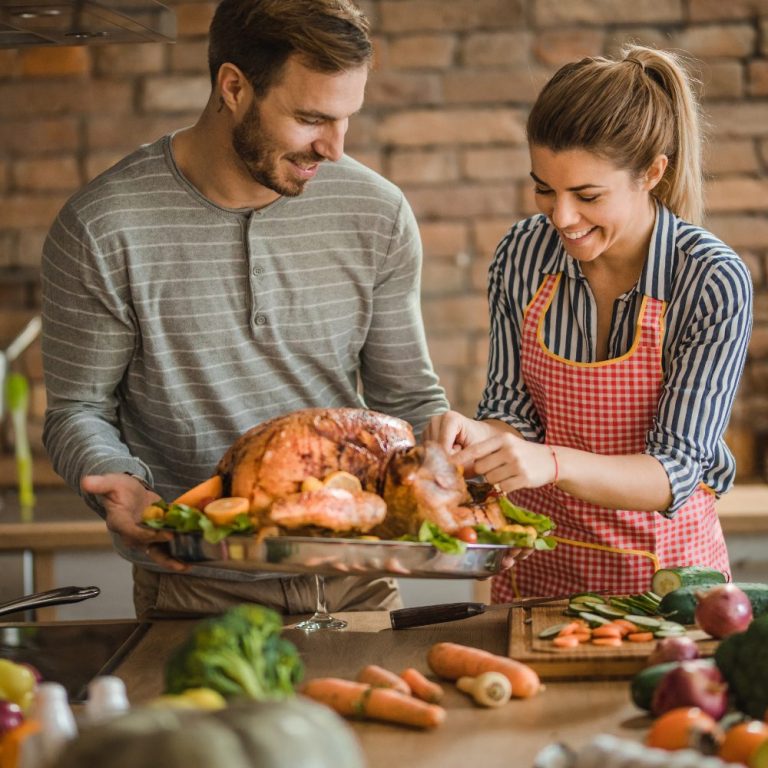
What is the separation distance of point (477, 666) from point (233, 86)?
1.06m

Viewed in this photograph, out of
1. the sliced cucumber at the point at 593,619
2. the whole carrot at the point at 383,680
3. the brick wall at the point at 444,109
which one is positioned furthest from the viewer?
the brick wall at the point at 444,109

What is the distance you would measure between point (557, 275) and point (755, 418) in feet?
5.23

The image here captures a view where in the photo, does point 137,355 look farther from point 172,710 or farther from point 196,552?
point 172,710

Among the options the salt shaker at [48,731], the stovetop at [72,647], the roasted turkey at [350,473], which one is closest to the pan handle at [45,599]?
the stovetop at [72,647]

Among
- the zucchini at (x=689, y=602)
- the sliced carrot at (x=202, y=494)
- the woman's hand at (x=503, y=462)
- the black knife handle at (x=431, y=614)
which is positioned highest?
the woman's hand at (x=503, y=462)

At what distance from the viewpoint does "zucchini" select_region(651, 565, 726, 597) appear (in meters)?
1.67

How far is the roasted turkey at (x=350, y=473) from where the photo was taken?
1489 mm

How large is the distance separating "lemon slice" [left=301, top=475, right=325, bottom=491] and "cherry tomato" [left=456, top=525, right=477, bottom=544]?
0.19 meters

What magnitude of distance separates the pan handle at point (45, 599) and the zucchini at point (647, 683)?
0.82m

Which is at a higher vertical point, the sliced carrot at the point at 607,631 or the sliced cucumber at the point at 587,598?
the sliced carrot at the point at 607,631

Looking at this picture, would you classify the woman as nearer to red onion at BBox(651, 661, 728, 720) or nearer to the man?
the man

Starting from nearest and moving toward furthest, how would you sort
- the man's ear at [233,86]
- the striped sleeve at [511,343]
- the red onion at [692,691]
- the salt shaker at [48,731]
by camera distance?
the salt shaker at [48,731] → the red onion at [692,691] → the man's ear at [233,86] → the striped sleeve at [511,343]

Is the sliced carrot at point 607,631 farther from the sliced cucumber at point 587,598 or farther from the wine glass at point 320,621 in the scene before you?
the wine glass at point 320,621

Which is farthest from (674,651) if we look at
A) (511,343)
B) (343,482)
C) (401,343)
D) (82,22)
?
(82,22)
